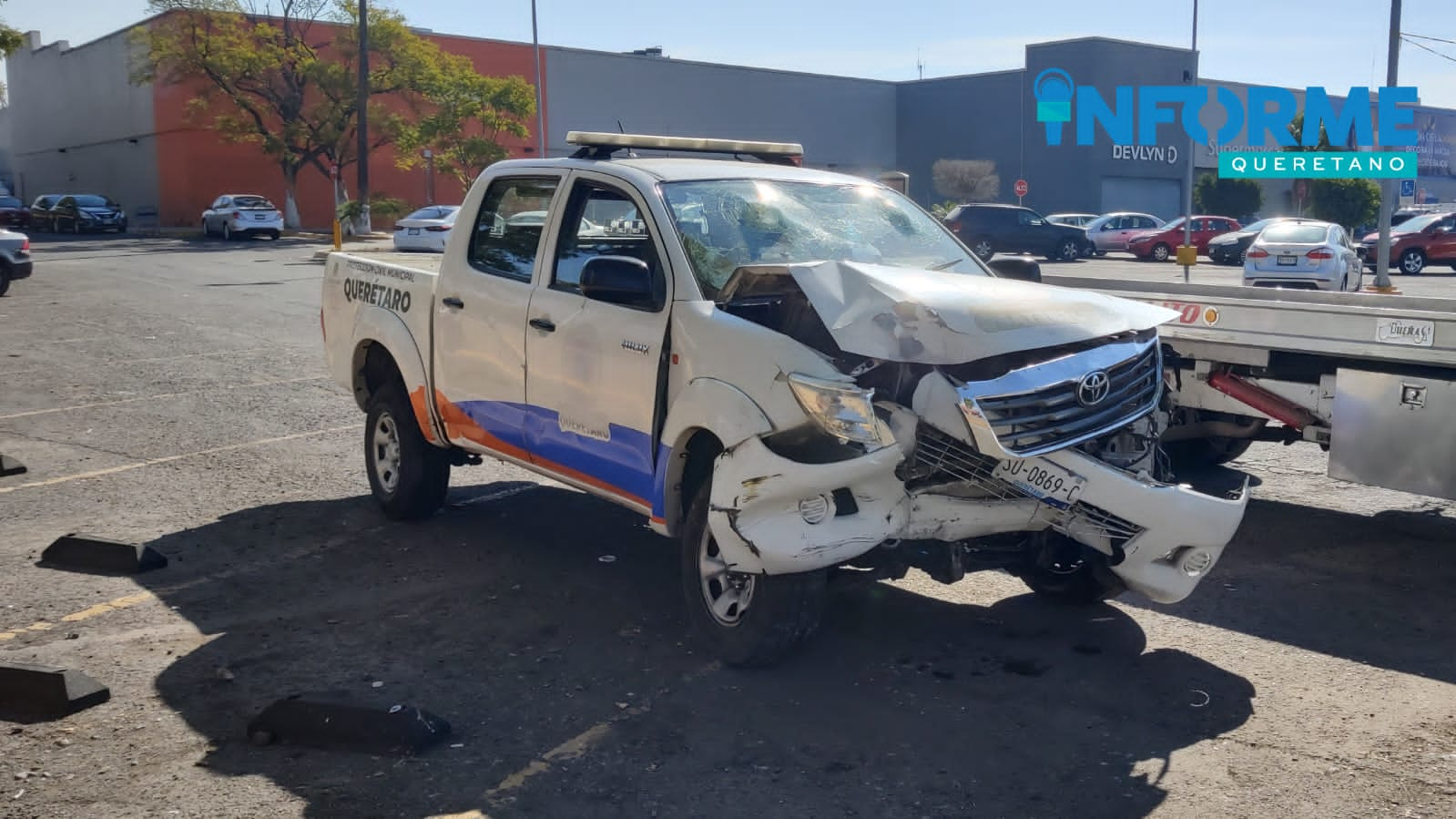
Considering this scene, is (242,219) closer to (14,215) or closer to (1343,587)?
(14,215)

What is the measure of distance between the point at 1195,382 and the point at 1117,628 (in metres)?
2.13

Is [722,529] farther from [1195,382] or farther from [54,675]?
[1195,382]

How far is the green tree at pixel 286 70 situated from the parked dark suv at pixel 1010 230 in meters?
22.2

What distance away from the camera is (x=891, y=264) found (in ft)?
20.9

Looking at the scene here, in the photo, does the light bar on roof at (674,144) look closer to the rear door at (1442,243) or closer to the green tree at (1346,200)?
the rear door at (1442,243)

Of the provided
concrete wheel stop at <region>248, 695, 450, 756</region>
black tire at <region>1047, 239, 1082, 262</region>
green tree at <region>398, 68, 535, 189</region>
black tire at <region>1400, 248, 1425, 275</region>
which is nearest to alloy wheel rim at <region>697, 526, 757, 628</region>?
concrete wheel stop at <region>248, 695, 450, 756</region>

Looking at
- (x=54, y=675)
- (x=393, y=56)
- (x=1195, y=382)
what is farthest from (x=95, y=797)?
(x=393, y=56)

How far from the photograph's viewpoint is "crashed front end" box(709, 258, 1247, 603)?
16.2ft

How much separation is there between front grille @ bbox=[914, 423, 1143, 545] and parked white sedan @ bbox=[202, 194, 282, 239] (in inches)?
1753

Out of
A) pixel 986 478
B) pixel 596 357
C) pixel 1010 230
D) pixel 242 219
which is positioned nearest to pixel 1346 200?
pixel 1010 230

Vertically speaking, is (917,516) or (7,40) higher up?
(7,40)

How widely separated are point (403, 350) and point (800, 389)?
3.38 m

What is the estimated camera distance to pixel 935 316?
4965 mm

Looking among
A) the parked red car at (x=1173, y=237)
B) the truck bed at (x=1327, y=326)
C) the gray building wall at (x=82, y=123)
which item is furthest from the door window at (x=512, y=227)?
the gray building wall at (x=82, y=123)
